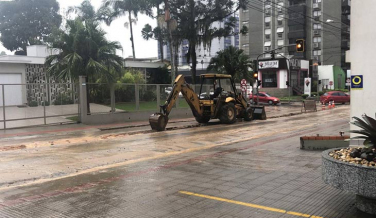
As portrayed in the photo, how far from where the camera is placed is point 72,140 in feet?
45.5

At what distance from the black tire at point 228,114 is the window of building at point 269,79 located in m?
38.3

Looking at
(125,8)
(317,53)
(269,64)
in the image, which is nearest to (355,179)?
(125,8)

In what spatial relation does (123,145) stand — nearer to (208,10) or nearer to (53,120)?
(53,120)

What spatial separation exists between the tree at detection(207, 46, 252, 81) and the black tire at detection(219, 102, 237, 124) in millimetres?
21466

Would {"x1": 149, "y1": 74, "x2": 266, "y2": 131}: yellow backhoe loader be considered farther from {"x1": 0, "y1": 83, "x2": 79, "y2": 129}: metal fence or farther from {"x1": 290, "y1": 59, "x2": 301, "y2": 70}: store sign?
{"x1": 290, "y1": 59, "x2": 301, "y2": 70}: store sign

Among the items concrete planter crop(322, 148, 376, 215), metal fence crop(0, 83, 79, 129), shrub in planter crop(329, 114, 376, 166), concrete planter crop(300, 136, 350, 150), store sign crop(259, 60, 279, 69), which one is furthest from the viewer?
store sign crop(259, 60, 279, 69)

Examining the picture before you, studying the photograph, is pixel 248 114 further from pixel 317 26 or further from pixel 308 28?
pixel 308 28

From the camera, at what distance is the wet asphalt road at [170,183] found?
503 cm

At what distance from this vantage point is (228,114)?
20219mm

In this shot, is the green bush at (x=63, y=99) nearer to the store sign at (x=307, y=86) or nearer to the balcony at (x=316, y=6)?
the store sign at (x=307, y=86)

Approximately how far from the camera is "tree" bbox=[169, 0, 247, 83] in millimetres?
38656

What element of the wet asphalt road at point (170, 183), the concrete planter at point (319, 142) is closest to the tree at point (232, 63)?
the wet asphalt road at point (170, 183)

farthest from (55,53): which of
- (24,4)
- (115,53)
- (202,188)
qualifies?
(24,4)

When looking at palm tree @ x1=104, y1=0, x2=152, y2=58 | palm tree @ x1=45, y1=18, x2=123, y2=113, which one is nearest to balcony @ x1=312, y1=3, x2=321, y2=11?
palm tree @ x1=104, y1=0, x2=152, y2=58
